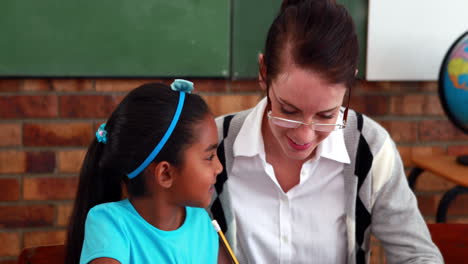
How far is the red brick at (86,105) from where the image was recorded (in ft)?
6.82

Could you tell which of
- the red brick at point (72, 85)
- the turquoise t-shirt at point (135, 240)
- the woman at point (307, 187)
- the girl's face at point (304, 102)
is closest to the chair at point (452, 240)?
the woman at point (307, 187)

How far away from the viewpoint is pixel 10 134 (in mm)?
2068

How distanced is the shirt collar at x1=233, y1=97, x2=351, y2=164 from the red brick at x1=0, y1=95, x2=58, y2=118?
0.99m

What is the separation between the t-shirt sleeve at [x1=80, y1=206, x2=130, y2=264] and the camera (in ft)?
3.17

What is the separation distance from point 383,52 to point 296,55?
1192 millimetres

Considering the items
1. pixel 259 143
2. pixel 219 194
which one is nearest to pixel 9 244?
pixel 219 194

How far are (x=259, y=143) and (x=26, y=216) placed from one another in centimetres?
122

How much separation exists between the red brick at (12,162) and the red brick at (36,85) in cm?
25

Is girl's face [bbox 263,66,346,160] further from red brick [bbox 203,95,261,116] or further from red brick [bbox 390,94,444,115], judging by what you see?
red brick [bbox 390,94,444,115]

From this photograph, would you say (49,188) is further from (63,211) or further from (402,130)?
(402,130)

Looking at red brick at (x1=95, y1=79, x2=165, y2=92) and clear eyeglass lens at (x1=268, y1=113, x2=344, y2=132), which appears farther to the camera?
red brick at (x1=95, y1=79, x2=165, y2=92)

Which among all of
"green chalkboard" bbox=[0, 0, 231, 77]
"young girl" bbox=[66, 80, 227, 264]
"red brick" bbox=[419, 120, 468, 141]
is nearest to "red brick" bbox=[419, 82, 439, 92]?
"red brick" bbox=[419, 120, 468, 141]

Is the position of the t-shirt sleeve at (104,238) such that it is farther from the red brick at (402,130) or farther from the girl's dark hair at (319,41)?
the red brick at (402,130)

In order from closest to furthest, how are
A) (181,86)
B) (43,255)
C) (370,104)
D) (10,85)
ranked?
(181,86)
(43,255)
(10,85)
(370,104)
